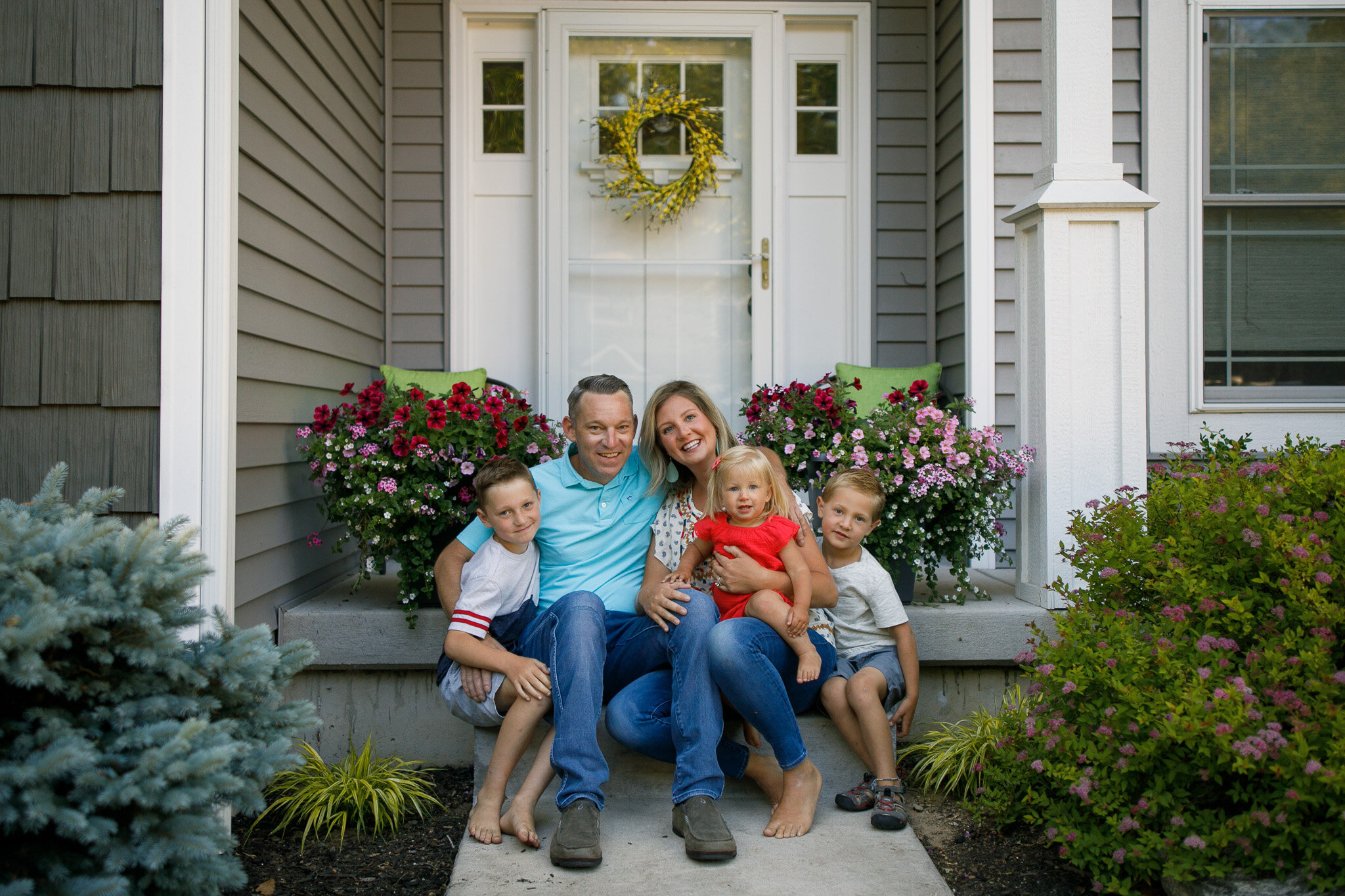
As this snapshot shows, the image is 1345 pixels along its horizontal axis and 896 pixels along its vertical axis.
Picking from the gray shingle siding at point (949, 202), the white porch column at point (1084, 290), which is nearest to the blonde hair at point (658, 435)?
the white porch column at point (1084, 290)

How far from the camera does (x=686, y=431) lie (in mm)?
2469

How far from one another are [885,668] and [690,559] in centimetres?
60

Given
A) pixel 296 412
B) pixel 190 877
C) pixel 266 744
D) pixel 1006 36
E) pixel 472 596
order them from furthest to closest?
pixel 1006 36 < pixel 296 412 < pixel 472 596 < pixel 266 744 < pixel 190 877

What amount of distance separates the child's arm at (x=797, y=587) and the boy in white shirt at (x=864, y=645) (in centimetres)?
23

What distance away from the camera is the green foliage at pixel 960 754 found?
252 centimetres

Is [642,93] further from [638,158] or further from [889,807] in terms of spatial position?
[889,807]

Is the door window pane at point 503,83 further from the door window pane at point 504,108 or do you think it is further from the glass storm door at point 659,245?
the glass storm door at point 659,245

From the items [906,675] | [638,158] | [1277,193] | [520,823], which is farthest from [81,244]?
[1277,193]

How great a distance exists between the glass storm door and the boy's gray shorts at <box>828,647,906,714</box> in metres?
1.83

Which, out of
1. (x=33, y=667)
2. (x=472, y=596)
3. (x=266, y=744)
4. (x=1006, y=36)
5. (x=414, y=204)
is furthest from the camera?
(x=414, y=204)

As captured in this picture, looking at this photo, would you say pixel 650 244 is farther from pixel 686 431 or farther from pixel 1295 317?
pixel 1295 317

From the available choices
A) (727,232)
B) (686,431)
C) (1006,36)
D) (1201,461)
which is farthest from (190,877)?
(1006,36)

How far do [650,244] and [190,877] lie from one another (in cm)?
322

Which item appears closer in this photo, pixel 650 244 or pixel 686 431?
pixel 686 431
